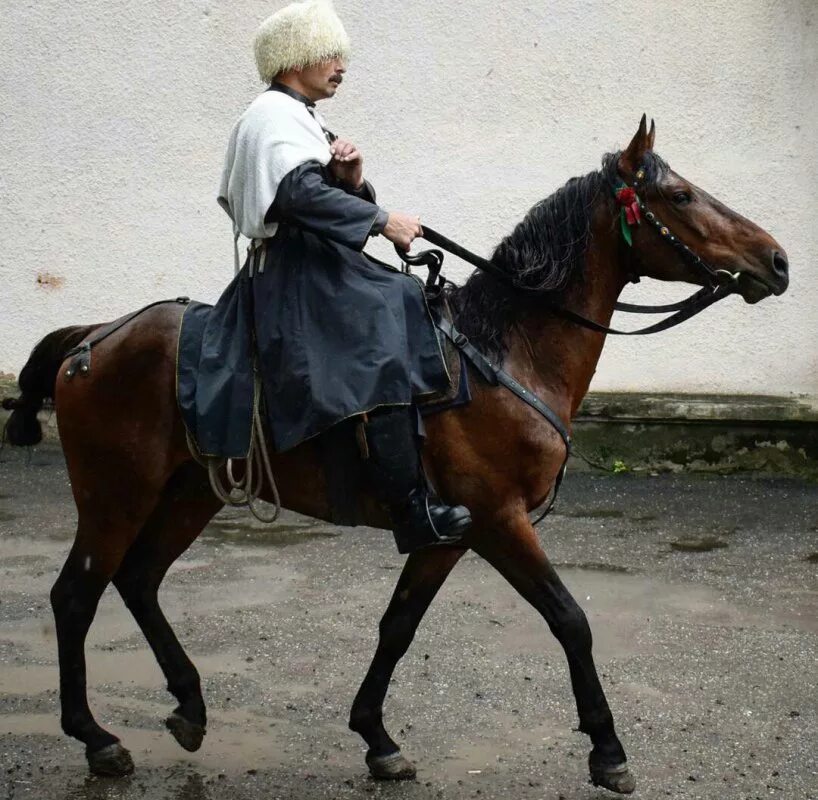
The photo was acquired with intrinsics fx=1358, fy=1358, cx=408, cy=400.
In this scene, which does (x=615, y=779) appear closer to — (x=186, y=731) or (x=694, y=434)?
(x=186, y=731)

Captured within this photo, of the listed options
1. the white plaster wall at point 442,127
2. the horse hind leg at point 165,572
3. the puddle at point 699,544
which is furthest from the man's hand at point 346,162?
the white plaster wall at point 442,127

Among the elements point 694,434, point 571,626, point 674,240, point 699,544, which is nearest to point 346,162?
point 674,240

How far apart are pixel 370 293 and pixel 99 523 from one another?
118cm

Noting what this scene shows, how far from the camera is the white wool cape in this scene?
12.9ft

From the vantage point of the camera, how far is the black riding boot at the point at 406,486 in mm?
4016

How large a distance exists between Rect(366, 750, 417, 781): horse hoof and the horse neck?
122 cm

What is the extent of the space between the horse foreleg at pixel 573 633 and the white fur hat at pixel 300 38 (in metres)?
1.52

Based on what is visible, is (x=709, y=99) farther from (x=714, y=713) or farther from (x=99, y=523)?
(x=99, y=523)

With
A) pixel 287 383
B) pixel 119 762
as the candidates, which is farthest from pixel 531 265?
pixel 119 762

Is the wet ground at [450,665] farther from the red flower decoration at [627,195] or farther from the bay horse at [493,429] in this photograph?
the red flower decoration at [627,195]

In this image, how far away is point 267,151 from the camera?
395cm

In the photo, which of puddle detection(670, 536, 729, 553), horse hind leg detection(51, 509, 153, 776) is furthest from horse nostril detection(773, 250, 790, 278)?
puddle detection(670, 536, 729, 553)

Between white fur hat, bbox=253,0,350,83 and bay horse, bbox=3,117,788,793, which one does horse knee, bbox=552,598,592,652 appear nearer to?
→ bay horse, bbox=3,117,788,793

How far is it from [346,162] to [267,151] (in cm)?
26
